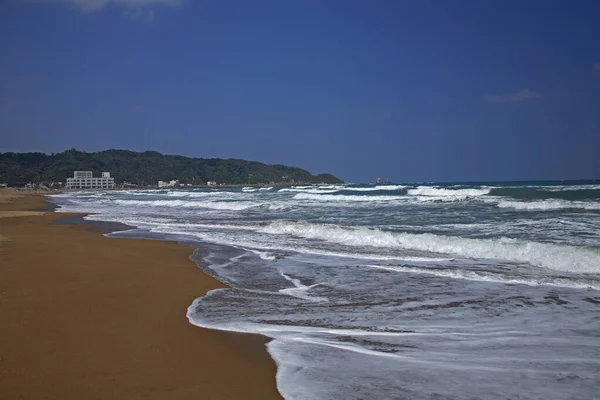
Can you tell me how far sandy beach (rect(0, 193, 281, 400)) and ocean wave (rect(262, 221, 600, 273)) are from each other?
559 cm

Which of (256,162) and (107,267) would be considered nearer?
(107,267)

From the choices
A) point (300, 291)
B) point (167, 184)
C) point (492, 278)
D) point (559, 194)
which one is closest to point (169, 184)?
point (167, 184)

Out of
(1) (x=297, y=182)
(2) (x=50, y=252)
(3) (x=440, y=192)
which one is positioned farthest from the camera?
(1) (x=297, y=182)

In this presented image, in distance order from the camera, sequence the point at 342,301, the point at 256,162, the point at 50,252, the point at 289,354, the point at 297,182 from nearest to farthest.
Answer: the point at 289,354 < the point at 342,301 < the point at 50,252 < the point at 297,182 < the point at 256,162

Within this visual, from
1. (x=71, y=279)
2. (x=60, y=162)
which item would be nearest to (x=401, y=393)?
(x=71, y=279)

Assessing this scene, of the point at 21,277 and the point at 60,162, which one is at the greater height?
the point at 60,162

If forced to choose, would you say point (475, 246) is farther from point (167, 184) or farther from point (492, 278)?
point (167, 184)

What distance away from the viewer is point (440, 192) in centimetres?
4119

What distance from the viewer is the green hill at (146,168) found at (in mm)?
140750

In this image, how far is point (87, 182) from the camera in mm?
128375

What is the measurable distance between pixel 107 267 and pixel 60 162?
546ft

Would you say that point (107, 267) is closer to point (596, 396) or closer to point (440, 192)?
point (596, 396)

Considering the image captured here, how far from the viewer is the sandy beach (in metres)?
3.25

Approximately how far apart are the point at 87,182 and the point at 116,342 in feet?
453
